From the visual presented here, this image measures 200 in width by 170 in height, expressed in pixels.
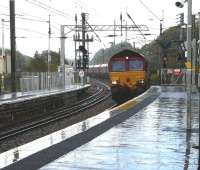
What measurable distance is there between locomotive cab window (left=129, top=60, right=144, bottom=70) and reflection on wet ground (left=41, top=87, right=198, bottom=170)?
2074cm

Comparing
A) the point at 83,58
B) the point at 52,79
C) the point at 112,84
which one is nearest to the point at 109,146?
the point at 112,84

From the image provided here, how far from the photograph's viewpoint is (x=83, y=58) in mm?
62219

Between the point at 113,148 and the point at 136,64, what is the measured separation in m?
27.0

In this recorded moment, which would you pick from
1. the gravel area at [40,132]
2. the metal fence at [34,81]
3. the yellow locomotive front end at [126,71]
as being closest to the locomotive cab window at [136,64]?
the yellow locomotive front end at [126,71]

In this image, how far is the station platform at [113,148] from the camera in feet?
32.5

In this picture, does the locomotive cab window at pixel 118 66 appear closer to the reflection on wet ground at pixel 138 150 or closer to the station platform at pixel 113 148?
the station platform at pixel 113 148

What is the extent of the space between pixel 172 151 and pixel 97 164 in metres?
2.44

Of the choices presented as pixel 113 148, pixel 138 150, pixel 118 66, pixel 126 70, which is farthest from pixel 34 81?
pixel 138 150

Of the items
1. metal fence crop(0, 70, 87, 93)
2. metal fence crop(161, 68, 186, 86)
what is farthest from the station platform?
metal fence crop(161, 68, 186, 86)

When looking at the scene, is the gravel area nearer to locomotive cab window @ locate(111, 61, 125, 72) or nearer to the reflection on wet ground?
the reflection on wet ground

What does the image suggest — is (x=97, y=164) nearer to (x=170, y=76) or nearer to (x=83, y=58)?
(x=83, y=58)

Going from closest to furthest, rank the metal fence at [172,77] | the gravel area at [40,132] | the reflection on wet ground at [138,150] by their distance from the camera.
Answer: the reflection on wet ground at [138,150] → the gravel area at [40,132] → the metal fence at [172,77]

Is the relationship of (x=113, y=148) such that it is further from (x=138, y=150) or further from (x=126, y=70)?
(x=126, y=70)

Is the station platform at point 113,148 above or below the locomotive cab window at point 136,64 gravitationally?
below
